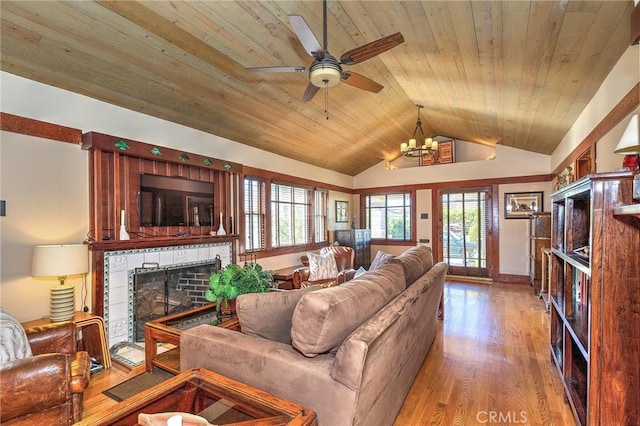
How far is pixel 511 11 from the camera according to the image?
6.93 feet

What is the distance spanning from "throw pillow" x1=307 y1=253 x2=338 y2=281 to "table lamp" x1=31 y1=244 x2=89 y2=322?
113 inches

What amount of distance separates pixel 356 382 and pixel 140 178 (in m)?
3.24

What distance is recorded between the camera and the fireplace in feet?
11.3

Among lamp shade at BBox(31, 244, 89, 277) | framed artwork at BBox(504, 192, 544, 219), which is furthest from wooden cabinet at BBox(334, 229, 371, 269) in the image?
lamp shade at BBox(31, 244, 89, 277)

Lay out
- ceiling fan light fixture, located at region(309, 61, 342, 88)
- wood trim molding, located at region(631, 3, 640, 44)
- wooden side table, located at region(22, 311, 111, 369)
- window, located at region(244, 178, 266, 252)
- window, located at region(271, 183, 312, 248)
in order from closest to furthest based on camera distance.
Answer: wood trim molding, located at region(631, 3, 640, 44) < ceiling fan light fixture, located at region(309, 61, 342, 88) < wooden side table, located at region(22, 311, 111, 369) < window, located at region(244, 178, 266, 252) < window, located at region(271, 183, 312, 248)

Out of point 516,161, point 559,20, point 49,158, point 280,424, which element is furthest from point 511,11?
point 516,161

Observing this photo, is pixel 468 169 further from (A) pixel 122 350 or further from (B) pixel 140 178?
(A) pixel 122 350

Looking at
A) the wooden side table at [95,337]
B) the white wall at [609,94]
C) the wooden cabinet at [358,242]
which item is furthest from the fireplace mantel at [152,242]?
the white wall at [609,94]

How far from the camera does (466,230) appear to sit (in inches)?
264

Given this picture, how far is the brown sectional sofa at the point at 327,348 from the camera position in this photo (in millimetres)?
1353

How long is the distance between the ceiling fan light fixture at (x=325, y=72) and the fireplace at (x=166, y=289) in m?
2.75

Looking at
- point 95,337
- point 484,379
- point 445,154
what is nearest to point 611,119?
point 484,379

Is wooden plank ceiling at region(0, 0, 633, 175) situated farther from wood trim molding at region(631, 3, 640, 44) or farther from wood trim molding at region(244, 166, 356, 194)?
wood trim molding at region(244, 166, 356, 194)

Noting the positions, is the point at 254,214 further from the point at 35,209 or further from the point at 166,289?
the point at 35,209
